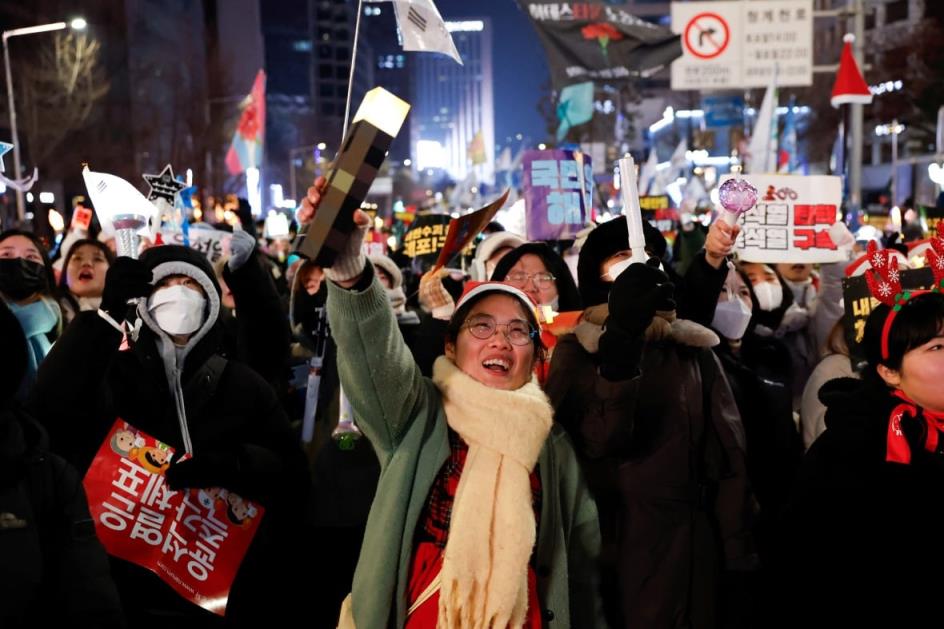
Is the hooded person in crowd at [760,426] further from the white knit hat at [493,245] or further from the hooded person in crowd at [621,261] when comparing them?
the white knit hat at [493,245]

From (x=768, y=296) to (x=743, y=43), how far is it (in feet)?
27.2

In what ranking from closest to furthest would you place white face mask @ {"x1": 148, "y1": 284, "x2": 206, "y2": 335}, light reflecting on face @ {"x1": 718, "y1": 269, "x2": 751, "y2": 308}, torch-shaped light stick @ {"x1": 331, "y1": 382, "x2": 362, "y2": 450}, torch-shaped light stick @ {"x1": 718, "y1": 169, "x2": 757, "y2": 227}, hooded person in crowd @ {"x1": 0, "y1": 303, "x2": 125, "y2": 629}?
hooded person in crowd @ {"x1": 0, "y1": 303, "x2": 125, "y2": 629} < torch-shaped light stick @ {"x1": 718, "y1": 169, "x2": 757, "y2": 227} < white face mask @ {"x1": 148, "y1": 284, "x2": 206, "y2": 335} < light reflecting on face @ {"x1": 718, "y1": 269, "x2": 751, "y2": 308} < torch-shaped light stick @ {"x1": 331, "y1": 382, "x2": 362, "y2": 450}

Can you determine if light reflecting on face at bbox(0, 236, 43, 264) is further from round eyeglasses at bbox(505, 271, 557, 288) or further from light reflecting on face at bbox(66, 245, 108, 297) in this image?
round eyeglasses at bbox(505, 271, 557, 288)

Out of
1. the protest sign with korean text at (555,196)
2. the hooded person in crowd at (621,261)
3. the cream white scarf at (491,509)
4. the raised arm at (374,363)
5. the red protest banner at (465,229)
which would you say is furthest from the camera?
the protest sign with korean text at (555,196)

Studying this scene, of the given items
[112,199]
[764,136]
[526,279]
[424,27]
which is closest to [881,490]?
[526,279]

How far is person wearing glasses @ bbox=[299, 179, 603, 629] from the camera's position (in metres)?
2.70

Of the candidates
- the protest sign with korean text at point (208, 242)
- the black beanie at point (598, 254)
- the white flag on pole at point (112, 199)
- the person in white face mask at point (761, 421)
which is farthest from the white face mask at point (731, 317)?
the protest sign with korean text at point (208, 242)

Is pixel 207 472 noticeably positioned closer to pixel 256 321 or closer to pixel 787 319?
pixel 256 321

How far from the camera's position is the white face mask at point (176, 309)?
11.9 feet

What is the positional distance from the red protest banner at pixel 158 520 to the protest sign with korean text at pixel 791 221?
4.17 meters

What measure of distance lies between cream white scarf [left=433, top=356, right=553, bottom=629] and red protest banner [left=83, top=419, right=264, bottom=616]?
1.14m

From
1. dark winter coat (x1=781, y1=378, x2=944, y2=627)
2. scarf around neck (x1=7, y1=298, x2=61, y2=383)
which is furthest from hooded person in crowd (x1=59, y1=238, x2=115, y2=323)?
dark winter coat (x1=781, y1=378, x2=944, y2=627)

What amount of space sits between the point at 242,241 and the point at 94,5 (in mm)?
45421

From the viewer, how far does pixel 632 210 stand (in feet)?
8.94
